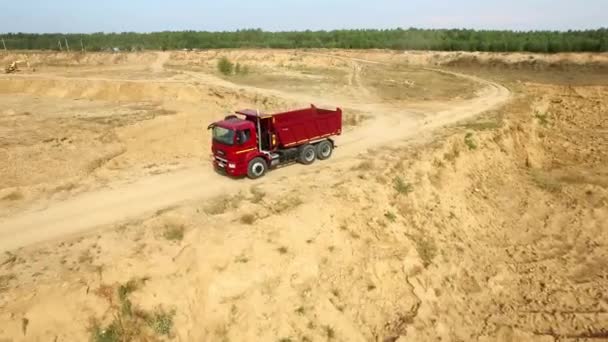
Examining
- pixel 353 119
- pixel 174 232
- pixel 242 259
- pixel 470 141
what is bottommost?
pixel 242 259

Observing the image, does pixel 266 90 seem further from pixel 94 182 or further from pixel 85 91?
pixel 94 182

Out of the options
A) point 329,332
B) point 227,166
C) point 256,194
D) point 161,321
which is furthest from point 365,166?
point 161,321

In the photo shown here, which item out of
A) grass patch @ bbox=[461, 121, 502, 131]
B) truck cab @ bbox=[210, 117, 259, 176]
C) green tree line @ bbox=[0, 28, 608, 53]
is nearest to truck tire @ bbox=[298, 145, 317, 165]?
truck cab @ bbox=[210, 117, 259, 176]

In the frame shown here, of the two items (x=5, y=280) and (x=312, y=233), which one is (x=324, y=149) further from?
(x=5, y=280)

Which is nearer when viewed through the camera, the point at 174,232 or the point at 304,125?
the point at 174,232

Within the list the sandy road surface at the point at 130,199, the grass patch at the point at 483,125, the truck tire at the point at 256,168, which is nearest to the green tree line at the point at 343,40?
the grass patch at the point at 483,125

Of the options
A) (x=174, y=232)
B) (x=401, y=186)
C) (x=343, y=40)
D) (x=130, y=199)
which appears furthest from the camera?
(x=343, y=40)

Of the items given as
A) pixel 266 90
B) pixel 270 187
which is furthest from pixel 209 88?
pixel 270 187
